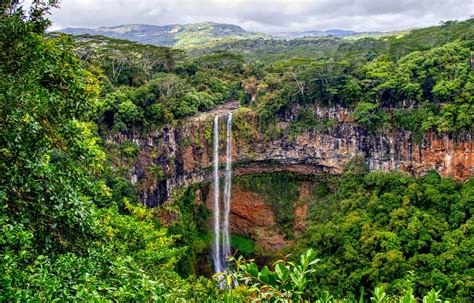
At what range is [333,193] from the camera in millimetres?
22594

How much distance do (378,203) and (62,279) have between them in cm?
1611

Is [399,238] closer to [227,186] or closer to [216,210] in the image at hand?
[227,186]

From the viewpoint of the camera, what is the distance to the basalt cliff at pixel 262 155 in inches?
766

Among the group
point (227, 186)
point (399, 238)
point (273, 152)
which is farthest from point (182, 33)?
point (399, 238)

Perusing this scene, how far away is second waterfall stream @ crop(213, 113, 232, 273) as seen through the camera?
22.7 m

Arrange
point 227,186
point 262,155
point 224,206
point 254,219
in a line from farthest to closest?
point 254,219 → point 224,206 → point 227,186 → point 262,155

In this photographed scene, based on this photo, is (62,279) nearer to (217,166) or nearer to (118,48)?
(217,166)

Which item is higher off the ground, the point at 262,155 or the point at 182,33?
the point at 182,33

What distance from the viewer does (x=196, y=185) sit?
23422mm

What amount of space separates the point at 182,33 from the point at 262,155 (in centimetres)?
11187

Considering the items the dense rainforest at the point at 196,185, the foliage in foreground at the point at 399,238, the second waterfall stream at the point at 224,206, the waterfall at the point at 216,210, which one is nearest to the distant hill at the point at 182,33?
the dense rainforest at the point at 196,185

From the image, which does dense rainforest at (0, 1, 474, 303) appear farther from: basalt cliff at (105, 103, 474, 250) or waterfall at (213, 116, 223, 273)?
waterfall at (213, 116, 223, 273)

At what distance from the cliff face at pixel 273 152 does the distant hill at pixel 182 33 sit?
62219 millimetres

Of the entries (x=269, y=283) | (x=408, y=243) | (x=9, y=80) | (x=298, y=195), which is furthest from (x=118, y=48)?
(x=269, y=283)
